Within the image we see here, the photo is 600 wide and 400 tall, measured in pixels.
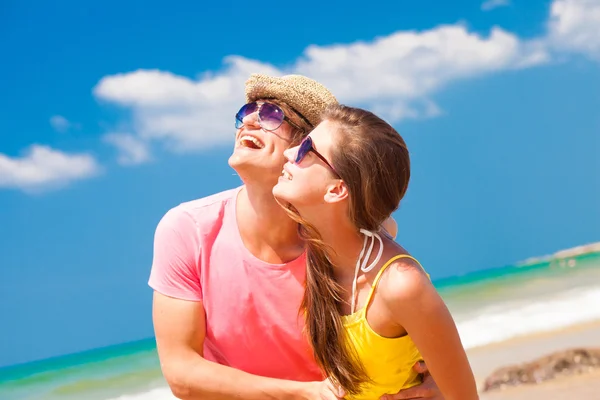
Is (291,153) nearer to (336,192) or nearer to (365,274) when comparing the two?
(336,192)

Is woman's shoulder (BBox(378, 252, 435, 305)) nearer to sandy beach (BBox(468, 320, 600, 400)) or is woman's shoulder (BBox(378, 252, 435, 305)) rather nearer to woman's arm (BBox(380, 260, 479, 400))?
woman's arm (BBox(380, 260, 479, 400))

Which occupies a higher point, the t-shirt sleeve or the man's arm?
the t-shirt sleeve

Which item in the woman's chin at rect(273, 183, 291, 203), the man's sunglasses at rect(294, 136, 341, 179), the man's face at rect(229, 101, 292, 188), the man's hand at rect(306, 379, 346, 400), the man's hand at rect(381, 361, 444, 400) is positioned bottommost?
the man's hand at rect(381, 361, 444, 400)

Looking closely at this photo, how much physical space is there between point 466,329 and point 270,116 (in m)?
10.4

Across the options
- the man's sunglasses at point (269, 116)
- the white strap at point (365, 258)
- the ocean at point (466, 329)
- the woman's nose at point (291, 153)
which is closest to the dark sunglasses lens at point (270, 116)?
→ the man's sunglasses at point (269, 116)

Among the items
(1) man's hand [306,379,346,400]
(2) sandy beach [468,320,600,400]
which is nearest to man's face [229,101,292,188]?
(1) man's hand [306,379,346,400]

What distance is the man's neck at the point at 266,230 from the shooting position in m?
3.18

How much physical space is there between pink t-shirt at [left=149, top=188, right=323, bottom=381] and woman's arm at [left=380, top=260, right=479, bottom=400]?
693 millimetres

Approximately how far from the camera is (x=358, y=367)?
9.18 feet

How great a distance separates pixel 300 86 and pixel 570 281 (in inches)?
620

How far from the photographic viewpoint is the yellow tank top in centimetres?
272

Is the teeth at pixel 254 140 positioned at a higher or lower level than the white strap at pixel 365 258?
higher

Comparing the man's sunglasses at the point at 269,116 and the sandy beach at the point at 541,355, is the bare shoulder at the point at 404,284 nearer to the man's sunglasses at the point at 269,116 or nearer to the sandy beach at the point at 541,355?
the man's sunglasses at the point at 269,116

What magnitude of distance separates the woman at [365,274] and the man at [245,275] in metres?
0.26
